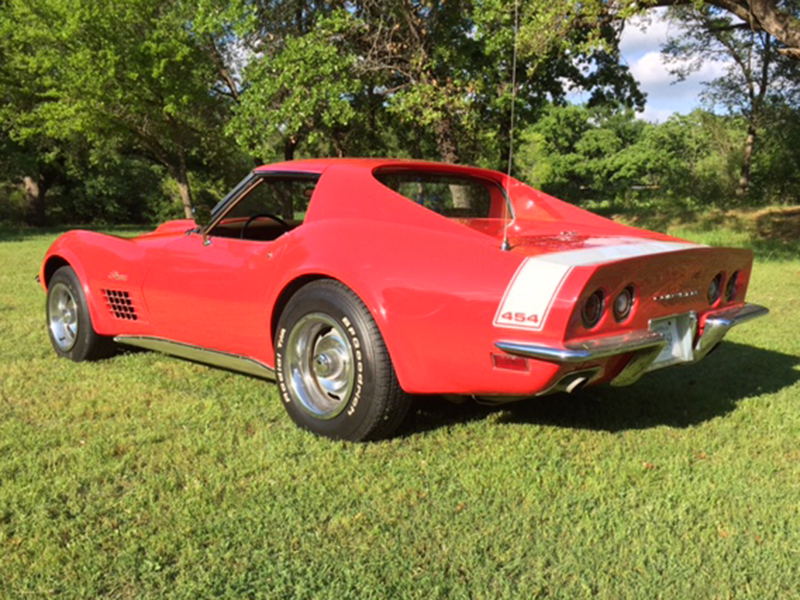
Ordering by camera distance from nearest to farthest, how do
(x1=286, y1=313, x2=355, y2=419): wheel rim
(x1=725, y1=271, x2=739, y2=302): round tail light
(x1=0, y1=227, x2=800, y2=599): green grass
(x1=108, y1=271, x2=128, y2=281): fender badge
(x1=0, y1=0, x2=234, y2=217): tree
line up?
1. (x1=0, y1=227, x2=800, y2=599): green grass
2. (x1=286, y1=313, x2=355, y2=419): wheel rim
3. (x1=725, y1=271, x2=739, y2=302): round tail light
4. (x1=108, y1=271, x2=128, y2=281): fender badge
5. (x1=0, y1=0, x2=234, y2=217): tree

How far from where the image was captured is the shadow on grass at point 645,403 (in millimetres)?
3740

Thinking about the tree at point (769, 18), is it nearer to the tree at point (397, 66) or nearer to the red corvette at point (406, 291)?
the tree at point (397, 66)

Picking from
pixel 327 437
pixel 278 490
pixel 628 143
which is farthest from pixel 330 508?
pixel 628 143

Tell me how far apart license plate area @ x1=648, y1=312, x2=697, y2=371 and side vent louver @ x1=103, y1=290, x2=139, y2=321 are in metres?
3.27

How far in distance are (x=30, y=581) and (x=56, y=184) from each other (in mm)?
36292

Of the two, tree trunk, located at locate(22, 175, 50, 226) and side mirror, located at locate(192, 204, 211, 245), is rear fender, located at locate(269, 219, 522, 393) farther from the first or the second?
tree trunk, located at locate(22, 175, 50, 226)

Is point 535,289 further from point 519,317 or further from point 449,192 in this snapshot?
point 449,192

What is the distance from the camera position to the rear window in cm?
373

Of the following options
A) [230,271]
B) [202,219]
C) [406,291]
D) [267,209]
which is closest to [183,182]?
[267,209]

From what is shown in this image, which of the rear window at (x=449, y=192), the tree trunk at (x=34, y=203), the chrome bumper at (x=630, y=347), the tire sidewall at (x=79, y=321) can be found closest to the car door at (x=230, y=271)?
the rear window at (x=449, y=192)

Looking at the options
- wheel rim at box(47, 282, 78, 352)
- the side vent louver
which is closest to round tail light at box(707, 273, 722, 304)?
the side vent louver

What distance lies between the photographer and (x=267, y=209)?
181 inches

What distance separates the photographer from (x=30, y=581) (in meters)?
2.17

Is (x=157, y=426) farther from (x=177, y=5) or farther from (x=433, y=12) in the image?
(x=177, y=5)
